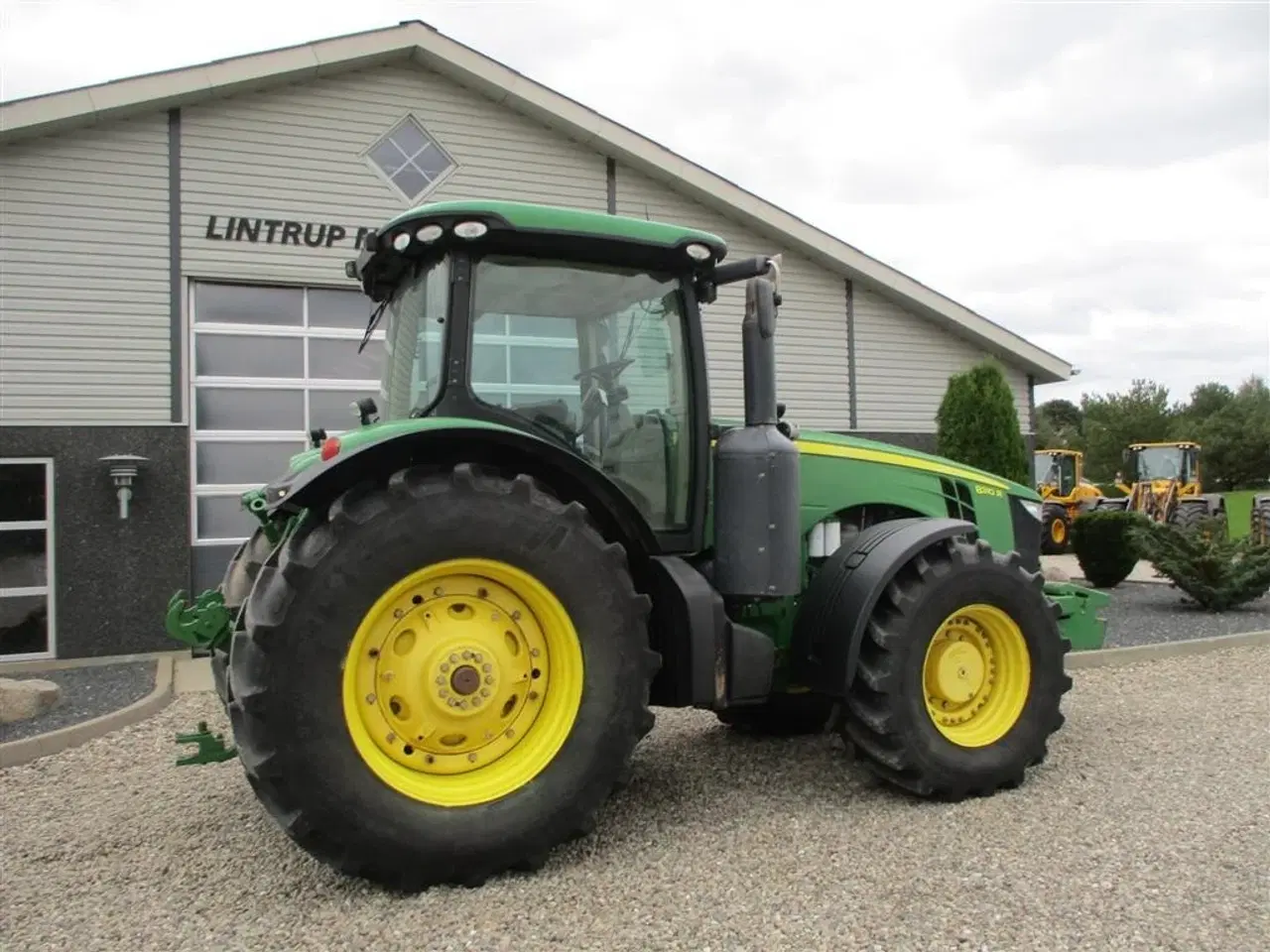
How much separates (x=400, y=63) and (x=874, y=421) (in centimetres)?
680

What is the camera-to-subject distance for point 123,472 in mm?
9156

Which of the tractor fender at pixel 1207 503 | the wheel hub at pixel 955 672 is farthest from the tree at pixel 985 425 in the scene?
the tractor fender at pixel 1207 503

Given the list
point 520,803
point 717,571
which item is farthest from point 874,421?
point 520,803

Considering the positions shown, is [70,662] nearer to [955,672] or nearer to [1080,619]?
[955,672]

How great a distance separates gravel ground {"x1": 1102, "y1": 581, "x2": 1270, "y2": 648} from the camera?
9148 mm

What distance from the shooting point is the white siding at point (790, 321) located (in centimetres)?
1150

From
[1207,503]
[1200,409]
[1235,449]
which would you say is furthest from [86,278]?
[1200,409]

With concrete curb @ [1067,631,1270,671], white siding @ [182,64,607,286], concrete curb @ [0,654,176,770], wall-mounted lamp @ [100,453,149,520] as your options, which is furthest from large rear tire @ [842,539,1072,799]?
white siding @ [182,64,607,286]

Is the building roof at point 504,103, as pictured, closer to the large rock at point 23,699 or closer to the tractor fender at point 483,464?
the large rock at point 23,699

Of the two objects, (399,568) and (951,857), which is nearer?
(399,568)

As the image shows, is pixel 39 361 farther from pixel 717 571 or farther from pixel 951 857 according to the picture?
pixel 951 857

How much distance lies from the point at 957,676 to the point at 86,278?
8.46m

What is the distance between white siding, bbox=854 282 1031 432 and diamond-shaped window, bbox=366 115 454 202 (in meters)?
5.24

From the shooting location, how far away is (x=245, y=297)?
1000 cm
